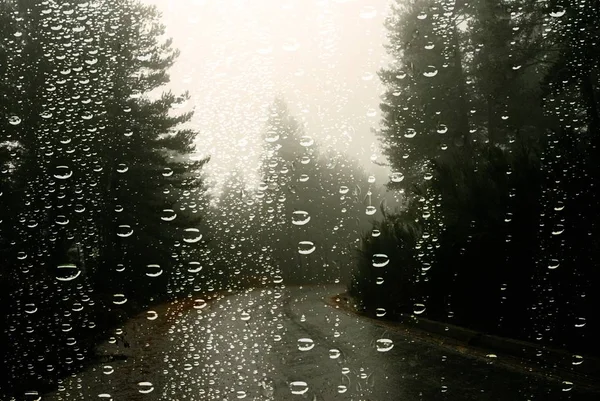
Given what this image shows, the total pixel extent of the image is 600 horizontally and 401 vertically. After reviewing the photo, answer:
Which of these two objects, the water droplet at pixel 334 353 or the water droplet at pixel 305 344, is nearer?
the water droplet at pixel 334 353

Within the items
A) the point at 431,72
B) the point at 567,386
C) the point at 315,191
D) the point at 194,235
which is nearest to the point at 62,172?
the point at 194,235

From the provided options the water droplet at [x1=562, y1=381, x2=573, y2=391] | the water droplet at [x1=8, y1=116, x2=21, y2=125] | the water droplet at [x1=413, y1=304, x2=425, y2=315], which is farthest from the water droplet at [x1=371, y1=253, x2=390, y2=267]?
the water droplet at [x1=8, y1=116, x2=21, y2=125]

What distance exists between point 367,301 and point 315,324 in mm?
2186

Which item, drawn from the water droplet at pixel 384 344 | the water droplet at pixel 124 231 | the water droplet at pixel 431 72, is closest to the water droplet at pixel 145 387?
the water droplet at pixel 384 344

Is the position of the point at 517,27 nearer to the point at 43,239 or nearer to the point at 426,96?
the point at 426,96

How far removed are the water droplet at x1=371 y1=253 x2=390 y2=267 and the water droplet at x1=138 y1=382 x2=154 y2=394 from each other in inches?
249

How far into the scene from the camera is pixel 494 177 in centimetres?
768

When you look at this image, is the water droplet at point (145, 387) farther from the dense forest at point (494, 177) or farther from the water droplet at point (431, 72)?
the water droplet at point (431, 72)

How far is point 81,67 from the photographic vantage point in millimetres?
9844

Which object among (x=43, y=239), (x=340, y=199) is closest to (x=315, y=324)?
(x=340, y=199)

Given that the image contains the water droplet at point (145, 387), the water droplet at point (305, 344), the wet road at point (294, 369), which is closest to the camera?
the wet road at point (294, 369)

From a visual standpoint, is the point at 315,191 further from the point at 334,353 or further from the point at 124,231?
the point at 334,353

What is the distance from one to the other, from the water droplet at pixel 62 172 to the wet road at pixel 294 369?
4.24 metres

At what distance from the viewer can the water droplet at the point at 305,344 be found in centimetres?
688
